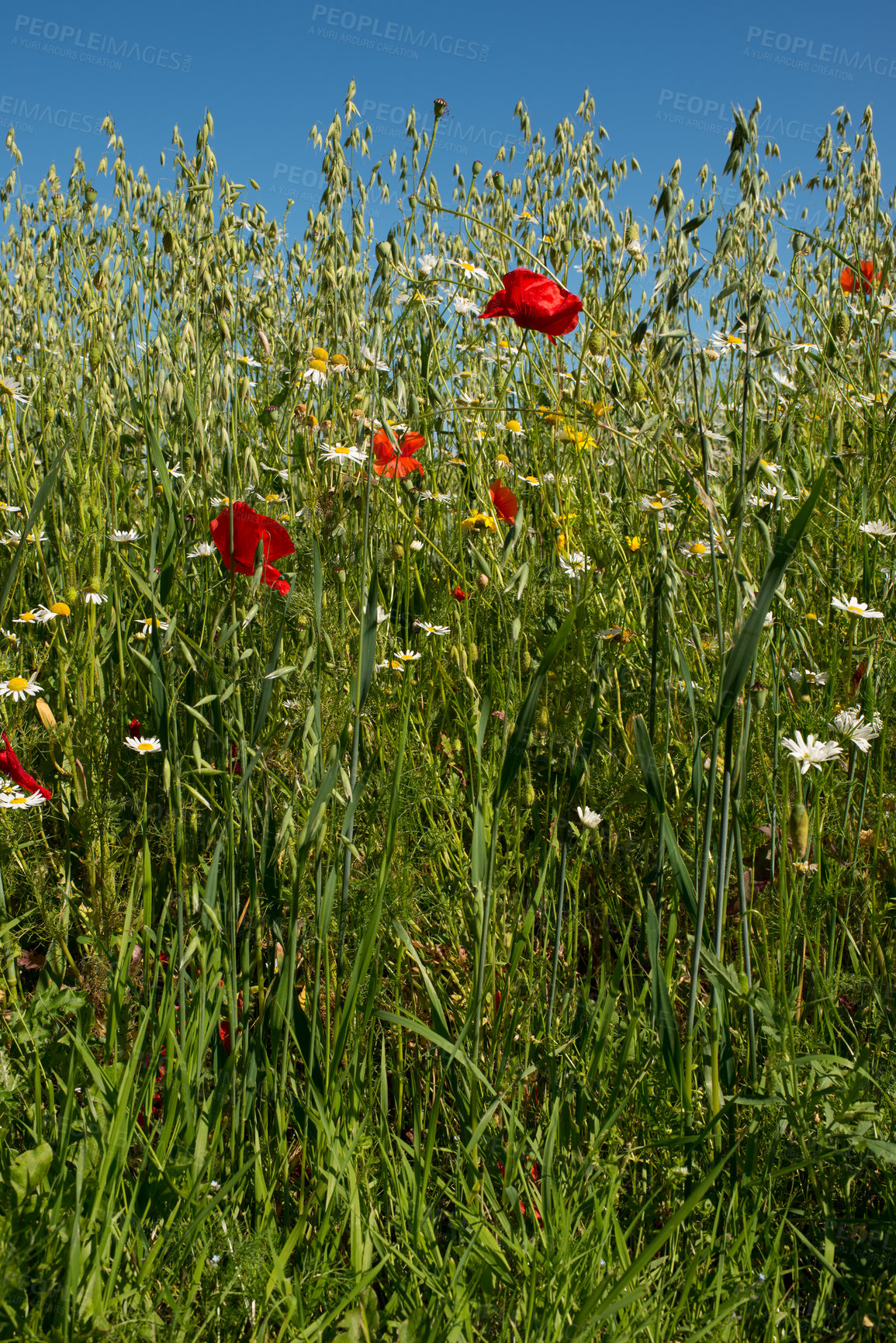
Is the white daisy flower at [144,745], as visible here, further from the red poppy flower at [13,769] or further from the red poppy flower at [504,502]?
the red poppy flower at [504,502]

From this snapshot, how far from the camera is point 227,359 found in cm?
144

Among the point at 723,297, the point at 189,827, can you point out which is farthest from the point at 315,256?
the point at 189,827

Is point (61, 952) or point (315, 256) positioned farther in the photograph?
point (315, 256)

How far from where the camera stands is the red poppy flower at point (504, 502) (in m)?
2.02

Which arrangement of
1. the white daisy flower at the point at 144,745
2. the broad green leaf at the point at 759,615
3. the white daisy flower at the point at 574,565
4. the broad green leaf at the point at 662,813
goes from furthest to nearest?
the white daisy flower at the point at 574,565 < the white daisy flower at the point at 144,745 < the broad green leaf at the point at 662,813 < the broad green leaf at the point at 759,615

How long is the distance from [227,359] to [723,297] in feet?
2.59

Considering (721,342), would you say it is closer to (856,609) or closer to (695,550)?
(695,550)

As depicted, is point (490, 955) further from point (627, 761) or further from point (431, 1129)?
point (627, 761)

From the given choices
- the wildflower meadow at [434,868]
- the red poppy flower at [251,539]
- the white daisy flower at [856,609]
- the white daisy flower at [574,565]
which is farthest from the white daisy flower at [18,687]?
the white daisy flower at [856,609]

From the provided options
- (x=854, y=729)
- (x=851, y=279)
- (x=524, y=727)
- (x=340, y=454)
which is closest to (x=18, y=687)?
(x=340, y=454)

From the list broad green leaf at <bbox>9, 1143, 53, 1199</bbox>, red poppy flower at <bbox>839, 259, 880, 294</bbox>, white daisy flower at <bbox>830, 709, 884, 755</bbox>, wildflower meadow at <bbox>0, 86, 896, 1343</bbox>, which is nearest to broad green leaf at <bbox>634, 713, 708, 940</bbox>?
wildflower meadow at <bbox>0, 86, 896, 1343</bbox>

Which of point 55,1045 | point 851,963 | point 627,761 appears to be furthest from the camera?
point 627,761

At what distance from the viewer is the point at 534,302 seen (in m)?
1.61

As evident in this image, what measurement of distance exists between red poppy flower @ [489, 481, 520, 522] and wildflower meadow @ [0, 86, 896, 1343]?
0.08 feet
